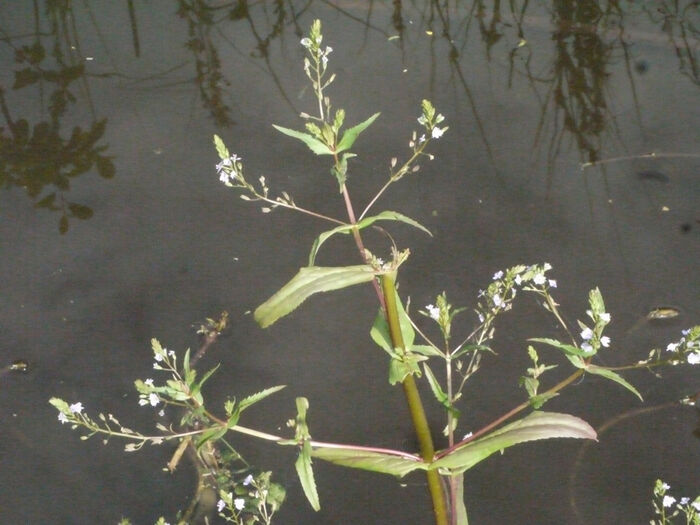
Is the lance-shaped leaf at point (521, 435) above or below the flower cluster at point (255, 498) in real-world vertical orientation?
above

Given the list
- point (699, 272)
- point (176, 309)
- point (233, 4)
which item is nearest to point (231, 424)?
point (176, 309)

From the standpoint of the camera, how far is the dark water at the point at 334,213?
1.72m

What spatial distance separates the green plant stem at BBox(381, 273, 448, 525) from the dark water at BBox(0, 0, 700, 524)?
315 mm

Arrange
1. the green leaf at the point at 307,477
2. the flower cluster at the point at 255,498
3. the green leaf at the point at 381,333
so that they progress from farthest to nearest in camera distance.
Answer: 1. the flower cluster at the point at 255,498
2. the green leaf at the point at 381,333
3. the green leaf at the point at 307,477

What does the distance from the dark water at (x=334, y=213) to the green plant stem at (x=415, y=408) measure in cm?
31

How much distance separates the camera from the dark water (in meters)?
1.72

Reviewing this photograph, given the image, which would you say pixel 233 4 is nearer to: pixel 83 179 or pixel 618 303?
pixel 83 179

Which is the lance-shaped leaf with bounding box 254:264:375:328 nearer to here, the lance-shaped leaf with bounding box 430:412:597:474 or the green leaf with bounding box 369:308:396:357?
the green leaf with bounding box 369:308:396:357

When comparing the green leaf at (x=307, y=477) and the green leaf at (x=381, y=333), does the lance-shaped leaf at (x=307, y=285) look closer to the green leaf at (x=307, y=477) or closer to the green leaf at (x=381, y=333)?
the green leaf at (x=381, y=333)

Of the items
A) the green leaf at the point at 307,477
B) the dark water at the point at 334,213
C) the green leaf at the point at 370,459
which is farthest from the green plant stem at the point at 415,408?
the dark water at the point at 334,213

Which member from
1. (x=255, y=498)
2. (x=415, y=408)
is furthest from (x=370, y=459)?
(x=255, y=498)

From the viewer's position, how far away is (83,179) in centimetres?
229

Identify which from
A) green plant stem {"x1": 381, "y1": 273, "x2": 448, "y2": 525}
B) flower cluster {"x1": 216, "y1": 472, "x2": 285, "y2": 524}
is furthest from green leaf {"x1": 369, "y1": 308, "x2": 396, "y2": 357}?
flower cluster {"x1": 216, "y1": 472, "x2": 285, "y2": 524}

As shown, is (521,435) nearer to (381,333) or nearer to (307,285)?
(381,333)
